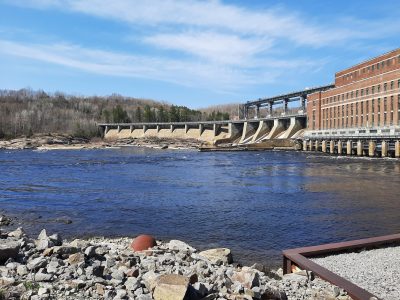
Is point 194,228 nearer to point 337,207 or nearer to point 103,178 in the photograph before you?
point 337,207

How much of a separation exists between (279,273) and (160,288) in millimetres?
6185

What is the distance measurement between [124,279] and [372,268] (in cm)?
682

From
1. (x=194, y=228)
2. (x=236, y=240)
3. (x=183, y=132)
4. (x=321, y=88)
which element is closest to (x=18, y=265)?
(x=236, y=240)

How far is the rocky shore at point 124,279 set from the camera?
852 cm

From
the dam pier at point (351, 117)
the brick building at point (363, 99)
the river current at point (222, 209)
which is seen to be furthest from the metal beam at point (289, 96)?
the river current at point (222, 209)

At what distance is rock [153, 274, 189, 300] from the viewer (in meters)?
8.27

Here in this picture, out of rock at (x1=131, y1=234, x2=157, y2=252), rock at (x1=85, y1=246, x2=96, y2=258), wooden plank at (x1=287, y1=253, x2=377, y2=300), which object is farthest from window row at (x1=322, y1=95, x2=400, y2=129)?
rock at (x1=85, y1=246, x2=96, y2=258)

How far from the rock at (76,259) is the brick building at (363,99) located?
75.4 m

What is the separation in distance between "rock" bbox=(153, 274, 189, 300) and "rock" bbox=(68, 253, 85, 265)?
2.74 m

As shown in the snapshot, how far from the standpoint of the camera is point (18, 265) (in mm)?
9922

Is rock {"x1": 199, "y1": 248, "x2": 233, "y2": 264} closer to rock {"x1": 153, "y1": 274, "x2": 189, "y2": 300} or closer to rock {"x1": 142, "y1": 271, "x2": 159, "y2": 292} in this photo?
rock {"x1": 142, "y1": 271, "x2": 159, "y2": 292}

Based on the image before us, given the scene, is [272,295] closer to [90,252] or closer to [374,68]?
[90,252]

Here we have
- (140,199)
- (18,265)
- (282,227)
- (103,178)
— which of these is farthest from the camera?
(103,178)

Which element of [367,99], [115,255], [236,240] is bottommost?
[236,240]
